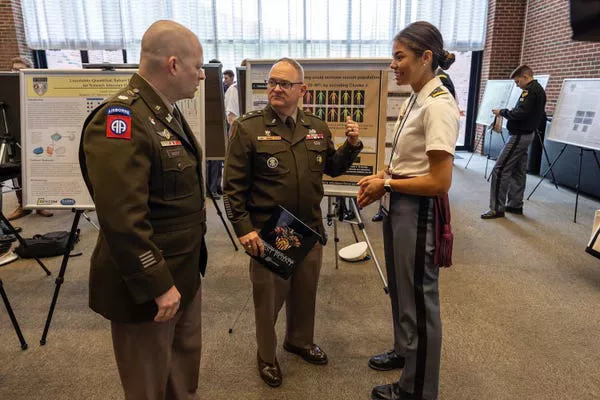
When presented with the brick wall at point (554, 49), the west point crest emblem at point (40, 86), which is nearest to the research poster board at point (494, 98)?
the brick wall at point (554, 49)

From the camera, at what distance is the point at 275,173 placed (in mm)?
1780

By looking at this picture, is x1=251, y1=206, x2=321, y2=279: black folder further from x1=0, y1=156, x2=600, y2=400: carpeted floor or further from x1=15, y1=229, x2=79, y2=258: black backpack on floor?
x1=15, y1=229, x2=79, y2=258: black backpack on floor

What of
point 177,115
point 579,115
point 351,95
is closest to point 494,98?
point 579,115

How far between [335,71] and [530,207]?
3.54 metres

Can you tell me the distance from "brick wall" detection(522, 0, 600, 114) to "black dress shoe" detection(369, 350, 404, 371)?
17.8 feet

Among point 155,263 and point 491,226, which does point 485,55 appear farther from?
point 155,263

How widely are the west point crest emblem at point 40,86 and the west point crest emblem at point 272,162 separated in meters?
1.44

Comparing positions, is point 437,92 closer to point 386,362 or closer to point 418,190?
point 418,190

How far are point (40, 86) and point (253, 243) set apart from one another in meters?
1.57

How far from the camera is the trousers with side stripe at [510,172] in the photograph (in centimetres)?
444

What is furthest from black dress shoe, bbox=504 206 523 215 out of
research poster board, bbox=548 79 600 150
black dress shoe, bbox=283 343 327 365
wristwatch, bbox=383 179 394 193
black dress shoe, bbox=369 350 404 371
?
wristwatch, bbox=383 179 394 193

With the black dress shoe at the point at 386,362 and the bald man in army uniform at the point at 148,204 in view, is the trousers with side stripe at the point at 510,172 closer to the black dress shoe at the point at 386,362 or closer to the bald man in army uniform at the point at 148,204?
the black dress shoe at the point at 386,362

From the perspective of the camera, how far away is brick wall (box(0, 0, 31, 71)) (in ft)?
24.5

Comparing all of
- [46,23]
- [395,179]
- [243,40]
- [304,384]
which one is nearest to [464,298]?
[304,384]
